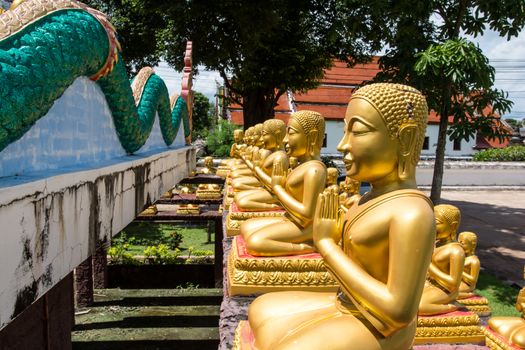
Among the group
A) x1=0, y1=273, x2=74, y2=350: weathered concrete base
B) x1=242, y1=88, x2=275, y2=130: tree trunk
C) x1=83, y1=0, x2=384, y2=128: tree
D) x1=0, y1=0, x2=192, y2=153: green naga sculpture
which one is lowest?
x1=0, y1=273, x2=74, y2=350: weathered concrete base

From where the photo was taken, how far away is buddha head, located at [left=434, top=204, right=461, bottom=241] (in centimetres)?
406

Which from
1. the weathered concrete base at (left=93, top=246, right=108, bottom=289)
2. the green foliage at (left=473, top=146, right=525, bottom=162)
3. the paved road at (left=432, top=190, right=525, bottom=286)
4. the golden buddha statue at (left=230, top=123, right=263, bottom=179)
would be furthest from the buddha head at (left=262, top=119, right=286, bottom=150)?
the green foliage at (left=473, top=146, right=525, bottom=162)

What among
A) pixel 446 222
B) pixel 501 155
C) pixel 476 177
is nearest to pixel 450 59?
pixel 446 222

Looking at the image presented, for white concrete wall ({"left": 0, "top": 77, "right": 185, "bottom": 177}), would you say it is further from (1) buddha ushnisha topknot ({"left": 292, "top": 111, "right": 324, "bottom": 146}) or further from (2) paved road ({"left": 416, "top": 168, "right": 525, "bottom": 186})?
(2) paved road ({"left": 416, "top": 168, "right": 525, "bottom": 186})

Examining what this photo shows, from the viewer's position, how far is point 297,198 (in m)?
4.11

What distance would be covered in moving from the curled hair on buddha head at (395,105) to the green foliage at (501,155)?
85.2ft

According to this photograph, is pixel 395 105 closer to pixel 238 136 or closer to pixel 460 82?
pixel 460 82

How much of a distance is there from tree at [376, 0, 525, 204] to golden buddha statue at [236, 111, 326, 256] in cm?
481

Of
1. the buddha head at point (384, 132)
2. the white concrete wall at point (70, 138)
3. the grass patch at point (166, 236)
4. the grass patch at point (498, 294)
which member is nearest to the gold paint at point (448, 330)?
the buddha head at point (384, 132)

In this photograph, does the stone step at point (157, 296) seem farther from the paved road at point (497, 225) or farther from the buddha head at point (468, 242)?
the paved road at point (497, 225)

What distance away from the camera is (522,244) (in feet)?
37.5

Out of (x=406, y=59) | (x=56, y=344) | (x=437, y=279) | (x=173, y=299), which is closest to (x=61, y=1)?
(x=437, y=279)

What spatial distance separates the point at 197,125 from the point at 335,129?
19.0 m

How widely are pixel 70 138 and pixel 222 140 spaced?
19.0 meters
